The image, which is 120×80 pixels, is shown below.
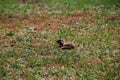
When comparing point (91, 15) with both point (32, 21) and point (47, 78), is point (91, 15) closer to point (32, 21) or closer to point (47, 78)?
point (32, 21)

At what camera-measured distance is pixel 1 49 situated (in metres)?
19.2

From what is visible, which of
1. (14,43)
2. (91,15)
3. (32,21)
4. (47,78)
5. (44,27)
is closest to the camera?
(47,78)

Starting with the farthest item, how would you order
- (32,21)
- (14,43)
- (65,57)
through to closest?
(32,21) → (14,43) → (65,57)

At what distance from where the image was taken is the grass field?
52.1 feet

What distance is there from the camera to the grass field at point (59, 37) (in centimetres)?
1588

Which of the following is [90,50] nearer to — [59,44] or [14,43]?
[59,44]

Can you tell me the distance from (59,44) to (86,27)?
18.4 ft

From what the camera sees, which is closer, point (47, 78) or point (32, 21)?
point (47, 78)

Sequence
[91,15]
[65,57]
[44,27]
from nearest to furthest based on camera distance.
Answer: [65,57]
[44,27]
[91,15]

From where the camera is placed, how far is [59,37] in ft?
71.5

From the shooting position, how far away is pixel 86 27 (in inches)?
Answer: 984

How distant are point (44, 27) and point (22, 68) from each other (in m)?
8.92

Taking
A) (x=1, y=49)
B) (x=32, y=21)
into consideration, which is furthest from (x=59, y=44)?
(x=32, y=21)

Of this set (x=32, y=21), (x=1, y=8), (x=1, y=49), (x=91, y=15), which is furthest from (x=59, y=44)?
(x=1, y=8)
